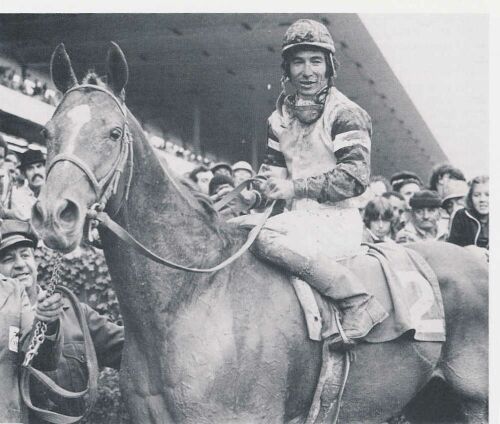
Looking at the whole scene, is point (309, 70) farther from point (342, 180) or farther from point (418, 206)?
point (418, 206)

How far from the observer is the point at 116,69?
3150 millimetres

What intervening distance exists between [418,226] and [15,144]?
5552mm

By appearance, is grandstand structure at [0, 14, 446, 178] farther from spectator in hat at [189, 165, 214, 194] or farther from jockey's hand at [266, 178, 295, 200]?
jockey's hand at [266, 178, 295, 200]

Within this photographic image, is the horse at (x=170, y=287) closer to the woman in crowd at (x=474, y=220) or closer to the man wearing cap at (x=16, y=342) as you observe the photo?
the man wearing cap at (x=16, y=342)

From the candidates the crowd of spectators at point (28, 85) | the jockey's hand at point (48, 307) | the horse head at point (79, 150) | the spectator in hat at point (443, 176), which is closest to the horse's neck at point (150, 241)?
the horse head at point (79, 150)

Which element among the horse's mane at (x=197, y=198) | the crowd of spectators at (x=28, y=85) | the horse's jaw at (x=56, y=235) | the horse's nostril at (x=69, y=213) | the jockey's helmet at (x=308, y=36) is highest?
the crowd of spectators at (x=28, y=85)

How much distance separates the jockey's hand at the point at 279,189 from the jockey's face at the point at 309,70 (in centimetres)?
64

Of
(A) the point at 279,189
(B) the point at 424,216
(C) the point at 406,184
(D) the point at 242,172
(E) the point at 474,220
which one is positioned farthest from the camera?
(C) the point at 406,184

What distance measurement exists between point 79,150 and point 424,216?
5257 millimetres

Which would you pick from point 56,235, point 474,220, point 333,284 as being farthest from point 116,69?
point 474,220

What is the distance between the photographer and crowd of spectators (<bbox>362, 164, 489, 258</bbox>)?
17.8ft

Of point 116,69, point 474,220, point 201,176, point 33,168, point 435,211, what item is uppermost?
point 201,176

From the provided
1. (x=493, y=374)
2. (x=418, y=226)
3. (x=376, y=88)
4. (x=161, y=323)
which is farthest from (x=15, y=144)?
(x=376, y=88)

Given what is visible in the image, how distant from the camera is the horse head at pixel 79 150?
2734 mm
